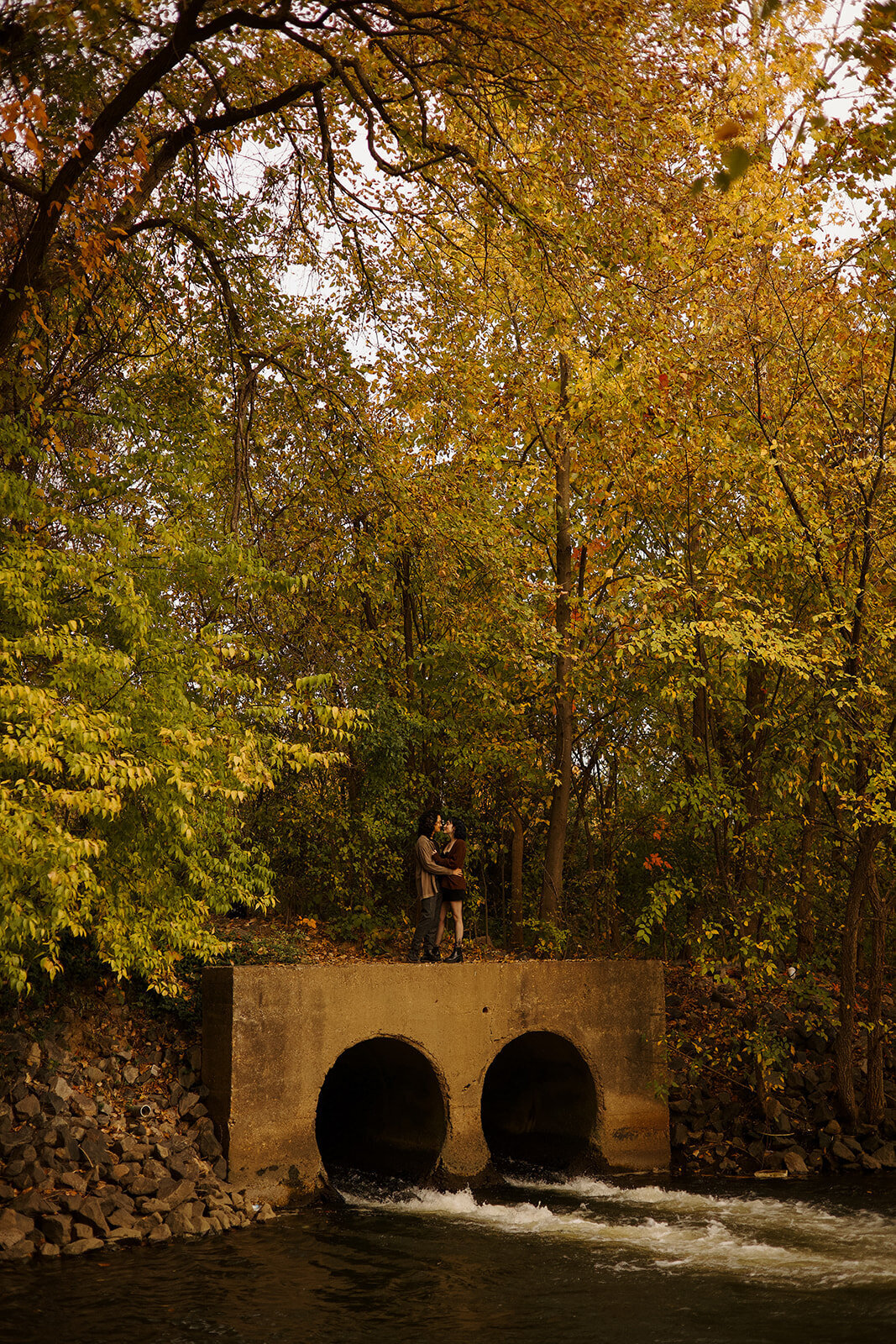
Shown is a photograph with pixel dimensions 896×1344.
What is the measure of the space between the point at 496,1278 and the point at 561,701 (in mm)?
7846

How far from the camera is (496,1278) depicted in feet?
29.7

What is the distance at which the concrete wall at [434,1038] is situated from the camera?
10.8m

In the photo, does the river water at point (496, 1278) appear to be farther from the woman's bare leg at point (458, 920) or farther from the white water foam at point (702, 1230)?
the woman's bare leg at point (458, 920)

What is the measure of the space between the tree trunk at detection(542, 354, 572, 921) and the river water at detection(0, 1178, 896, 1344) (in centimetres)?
473

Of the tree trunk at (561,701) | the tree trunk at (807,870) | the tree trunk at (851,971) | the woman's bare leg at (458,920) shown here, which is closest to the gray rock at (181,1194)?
the woman's bare leg at (458,920)

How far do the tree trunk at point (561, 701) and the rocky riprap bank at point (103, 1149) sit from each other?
5.90 metres

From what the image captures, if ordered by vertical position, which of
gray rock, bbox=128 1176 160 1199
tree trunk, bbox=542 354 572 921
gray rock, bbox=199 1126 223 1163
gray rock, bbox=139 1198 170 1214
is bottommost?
gray rock, bbox=139 1198 170 1214

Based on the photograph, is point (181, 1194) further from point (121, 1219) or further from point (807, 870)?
point (807, 870)

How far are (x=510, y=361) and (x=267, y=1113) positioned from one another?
8436 millimetres

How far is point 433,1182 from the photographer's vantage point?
12164 millimetres

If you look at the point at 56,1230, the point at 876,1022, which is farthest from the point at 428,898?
the point at 56,1230

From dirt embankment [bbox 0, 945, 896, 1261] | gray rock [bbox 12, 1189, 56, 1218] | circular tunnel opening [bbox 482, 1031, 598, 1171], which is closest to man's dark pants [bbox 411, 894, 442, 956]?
dirt embankment [bbox 0, 945, 896, 1261]

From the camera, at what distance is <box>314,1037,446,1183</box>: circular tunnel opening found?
12.6 meters

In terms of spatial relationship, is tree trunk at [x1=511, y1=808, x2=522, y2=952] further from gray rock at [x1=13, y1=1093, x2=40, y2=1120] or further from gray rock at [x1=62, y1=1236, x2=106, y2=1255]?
gray rock at [x1=62, y1=1236, x2=106, y2=1255]
